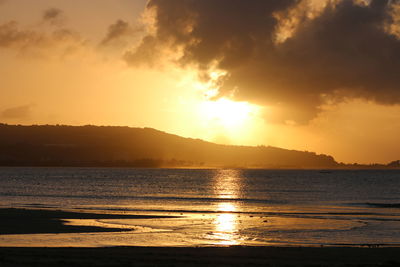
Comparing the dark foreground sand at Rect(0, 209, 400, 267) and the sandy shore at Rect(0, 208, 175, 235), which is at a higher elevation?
the dark foreground sand at Rect(0, 209, 400, 267)

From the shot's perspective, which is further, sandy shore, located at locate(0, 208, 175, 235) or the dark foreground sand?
sandy shore, located at locate(0, 208, 175, 235)
